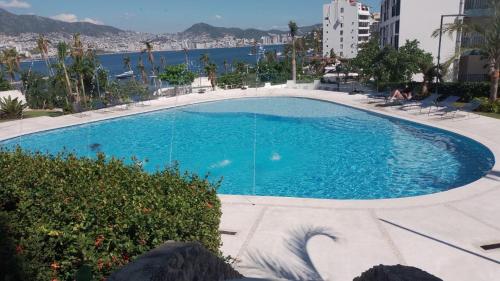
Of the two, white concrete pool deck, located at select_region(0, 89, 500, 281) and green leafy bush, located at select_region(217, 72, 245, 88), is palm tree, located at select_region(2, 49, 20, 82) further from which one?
white concrete pool deck, located at select_region(0, 89, 500, 281)

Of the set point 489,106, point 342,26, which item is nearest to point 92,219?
point 489,106

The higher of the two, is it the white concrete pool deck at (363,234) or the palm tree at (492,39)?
the palm tree at (492,39)

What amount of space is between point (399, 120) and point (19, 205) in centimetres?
2321

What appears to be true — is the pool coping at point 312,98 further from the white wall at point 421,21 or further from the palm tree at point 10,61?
the palm tree at point 10,61

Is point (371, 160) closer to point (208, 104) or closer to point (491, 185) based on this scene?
point (491, 185)

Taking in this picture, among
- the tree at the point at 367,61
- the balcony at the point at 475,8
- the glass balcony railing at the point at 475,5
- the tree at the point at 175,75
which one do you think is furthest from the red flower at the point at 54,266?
the glass balcony railing at the point at 475,5

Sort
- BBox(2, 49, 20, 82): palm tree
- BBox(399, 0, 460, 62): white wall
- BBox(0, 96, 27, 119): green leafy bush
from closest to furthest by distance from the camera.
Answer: BBox(0, 96, 27, 119): green leafy bush
BBox(399, 0, 460, 62): white wall
BBox(2, 49, 20, 82): palm tree

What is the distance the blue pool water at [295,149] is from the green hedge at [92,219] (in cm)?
891

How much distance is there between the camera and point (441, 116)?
23719 mm

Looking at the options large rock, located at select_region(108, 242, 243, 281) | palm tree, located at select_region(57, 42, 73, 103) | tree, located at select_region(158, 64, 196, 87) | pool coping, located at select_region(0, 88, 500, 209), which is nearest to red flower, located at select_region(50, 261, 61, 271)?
large rock, located at select_region(108, 242, 243, 281)

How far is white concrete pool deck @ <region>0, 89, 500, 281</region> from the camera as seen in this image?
297 inches

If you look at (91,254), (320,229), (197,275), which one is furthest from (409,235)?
(91,254)

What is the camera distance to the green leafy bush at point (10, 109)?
92.6 ft

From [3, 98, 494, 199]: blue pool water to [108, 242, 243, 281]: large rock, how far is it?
10.1 metres
